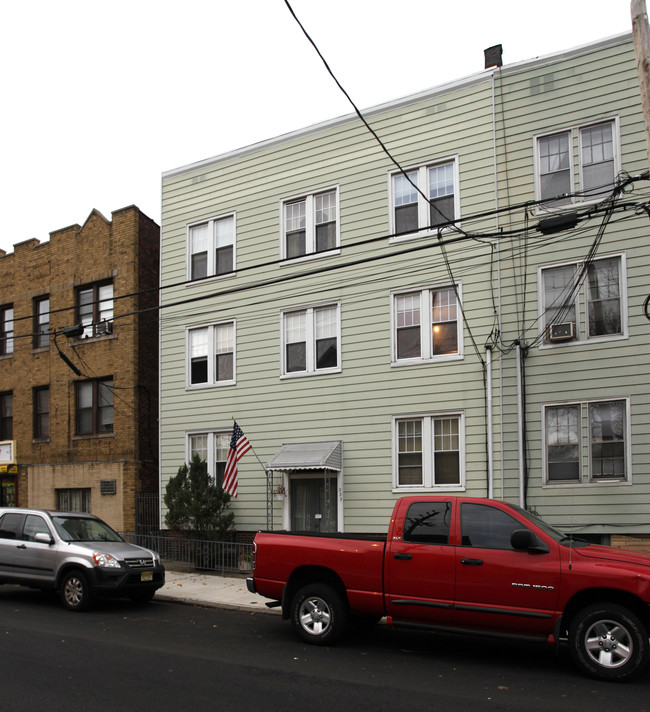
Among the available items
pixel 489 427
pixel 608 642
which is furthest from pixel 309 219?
pixel 608 642

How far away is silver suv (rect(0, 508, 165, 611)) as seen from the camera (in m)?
12.1

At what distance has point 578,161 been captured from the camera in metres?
15.0

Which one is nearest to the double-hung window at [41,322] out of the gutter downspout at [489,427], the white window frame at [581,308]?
the gutter downspout at [489,427]

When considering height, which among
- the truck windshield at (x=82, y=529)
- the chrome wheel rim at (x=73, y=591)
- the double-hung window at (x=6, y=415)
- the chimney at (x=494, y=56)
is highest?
the chimney at (x=494, y=56)

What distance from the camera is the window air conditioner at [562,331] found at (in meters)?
14.6

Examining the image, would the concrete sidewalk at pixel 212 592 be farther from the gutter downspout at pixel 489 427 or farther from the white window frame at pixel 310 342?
the gutter downspout at pixel 489 427

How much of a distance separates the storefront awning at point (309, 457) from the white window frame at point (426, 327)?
2.42 m

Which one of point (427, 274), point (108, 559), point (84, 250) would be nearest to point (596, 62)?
point (427, 274)

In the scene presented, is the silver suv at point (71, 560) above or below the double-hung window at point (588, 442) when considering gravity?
below

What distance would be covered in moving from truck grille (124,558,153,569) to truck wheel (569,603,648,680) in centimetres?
742

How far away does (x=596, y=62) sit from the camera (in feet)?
49.4

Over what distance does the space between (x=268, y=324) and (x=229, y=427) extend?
2.81 metres

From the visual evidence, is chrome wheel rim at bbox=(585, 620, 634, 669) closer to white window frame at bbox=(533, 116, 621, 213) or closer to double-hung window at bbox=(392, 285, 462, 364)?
double-hung window at bbox=(392, 285, 462, 364)

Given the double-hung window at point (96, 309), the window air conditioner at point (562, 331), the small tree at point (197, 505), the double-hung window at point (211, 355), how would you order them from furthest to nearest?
the double-hung window at point (96, 309), the double-hung window at point (211, 355), the small tree at point (197, 505), the window air conditioner at point (562, 331)
